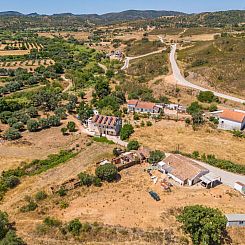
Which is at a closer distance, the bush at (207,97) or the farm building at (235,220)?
the farm building at (235,220)

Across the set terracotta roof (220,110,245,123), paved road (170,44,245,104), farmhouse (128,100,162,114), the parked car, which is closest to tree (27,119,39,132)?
farmhouse (128,100,162,114)

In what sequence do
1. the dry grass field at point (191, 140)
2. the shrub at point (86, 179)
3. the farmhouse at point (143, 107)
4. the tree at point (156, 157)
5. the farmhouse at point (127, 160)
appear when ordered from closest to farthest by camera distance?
1. the shrub at point (86, 179)
2. the farmhouse at point (127, 160)
3. the tree at point (156, 157)
4. the dry grass field at point (191, 140)
5. the farmhouse at point (143, 107)

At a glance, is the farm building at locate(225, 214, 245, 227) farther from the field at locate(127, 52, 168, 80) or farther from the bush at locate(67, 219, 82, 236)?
the field at locate(127, 52, 168, 80)

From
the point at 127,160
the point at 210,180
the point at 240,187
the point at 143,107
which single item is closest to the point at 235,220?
the point at 240,187

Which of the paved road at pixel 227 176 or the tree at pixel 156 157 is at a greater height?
the tree at pixel 156 157

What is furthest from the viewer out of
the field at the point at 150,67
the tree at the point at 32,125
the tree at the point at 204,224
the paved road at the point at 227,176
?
the field at the point at 150,67

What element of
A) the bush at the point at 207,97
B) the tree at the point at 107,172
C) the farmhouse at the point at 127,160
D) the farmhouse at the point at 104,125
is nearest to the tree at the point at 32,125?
the farmhouse at the point at 104,125

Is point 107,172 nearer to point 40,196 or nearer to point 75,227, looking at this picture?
point 40,196

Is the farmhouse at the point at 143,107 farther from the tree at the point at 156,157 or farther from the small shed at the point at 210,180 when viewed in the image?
the small shed at the point at 210,180
